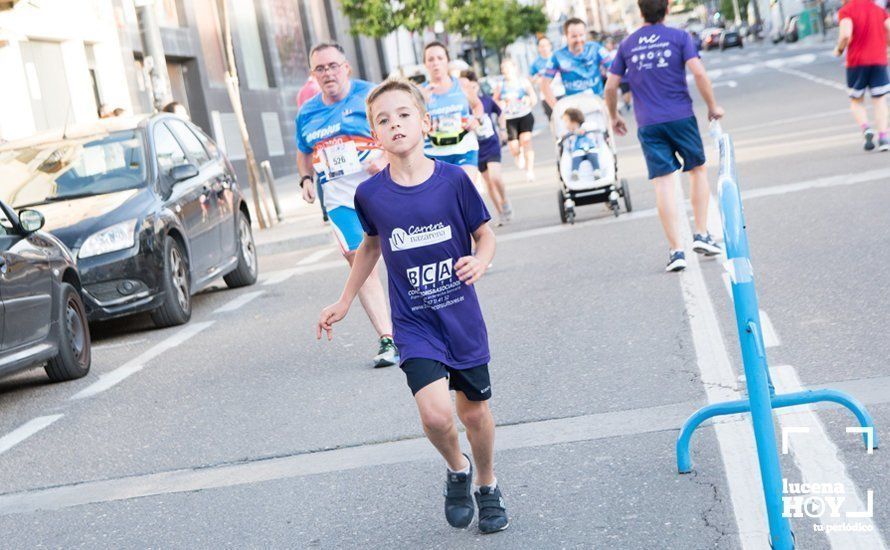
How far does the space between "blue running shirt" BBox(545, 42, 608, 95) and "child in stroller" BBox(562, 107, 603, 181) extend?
0.63m

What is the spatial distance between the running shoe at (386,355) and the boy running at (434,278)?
135 inches

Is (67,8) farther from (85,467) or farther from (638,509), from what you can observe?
(638,509)

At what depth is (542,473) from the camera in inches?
215

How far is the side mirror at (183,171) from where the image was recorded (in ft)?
37.9

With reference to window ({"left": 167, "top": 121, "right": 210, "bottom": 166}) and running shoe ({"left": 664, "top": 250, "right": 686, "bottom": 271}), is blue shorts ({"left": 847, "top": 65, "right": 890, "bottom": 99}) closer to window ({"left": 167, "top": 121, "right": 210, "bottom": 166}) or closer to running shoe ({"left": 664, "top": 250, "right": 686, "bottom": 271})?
running shoe ({"left": 664, "top": 250, "right": 686, "bottom": 271})

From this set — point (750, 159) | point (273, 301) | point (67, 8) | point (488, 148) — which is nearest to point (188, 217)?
point (273, 301)

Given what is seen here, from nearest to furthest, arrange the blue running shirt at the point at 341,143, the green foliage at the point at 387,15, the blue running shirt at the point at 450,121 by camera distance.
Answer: the blue running shirt at the point at 341,143, the blue running shirt at the point at 450,121, the green foliage at the point at 387,15

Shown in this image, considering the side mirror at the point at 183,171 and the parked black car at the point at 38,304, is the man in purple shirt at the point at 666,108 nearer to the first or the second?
the side mirror at the point at 183,171

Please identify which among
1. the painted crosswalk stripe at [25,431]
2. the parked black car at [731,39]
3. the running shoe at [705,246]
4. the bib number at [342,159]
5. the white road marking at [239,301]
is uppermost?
the parked black car at [731,39]

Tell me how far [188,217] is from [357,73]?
44.5 m

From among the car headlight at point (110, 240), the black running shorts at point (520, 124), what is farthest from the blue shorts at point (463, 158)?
the black running shorts at point (520, 124)

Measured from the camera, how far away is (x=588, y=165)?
13609mm

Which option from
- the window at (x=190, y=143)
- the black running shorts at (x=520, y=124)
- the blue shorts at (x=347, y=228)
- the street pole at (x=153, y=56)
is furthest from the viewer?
the black running shorts at (x=520, y=124)

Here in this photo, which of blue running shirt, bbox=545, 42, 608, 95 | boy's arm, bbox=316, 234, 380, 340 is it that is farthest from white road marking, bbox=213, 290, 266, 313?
boy's arm, bbox=316, 234, 380, 340
